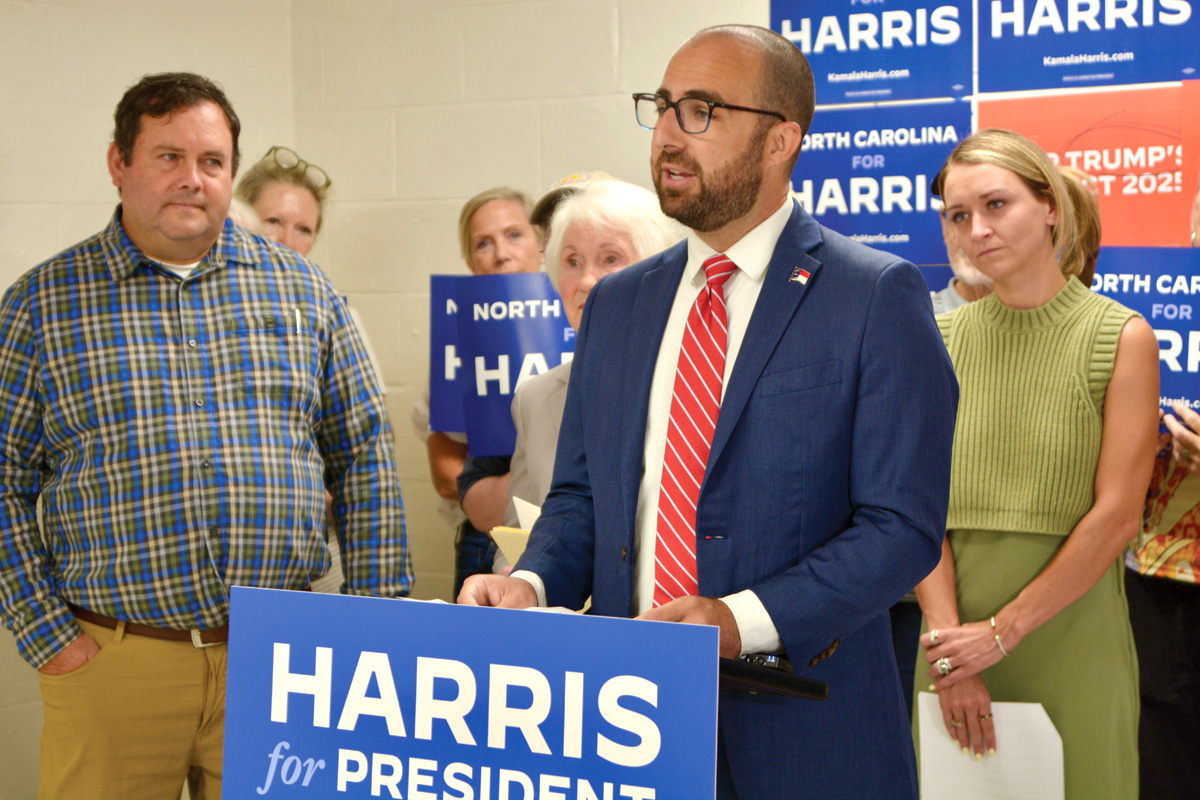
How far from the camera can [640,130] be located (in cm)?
335

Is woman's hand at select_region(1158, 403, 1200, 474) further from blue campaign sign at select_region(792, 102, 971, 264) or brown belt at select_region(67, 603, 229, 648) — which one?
brown belt at select_region(67, 603, 229, 648)

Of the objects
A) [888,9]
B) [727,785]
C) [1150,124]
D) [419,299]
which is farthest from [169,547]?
[1150,124]

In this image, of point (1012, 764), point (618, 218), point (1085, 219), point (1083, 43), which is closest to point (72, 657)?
point (618, 218)

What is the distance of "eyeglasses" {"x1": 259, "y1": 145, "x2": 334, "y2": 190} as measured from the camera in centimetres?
323

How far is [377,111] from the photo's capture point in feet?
12.1

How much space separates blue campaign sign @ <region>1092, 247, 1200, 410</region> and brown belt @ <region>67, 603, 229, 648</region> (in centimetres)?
221

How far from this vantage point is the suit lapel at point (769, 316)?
1387 millimetres

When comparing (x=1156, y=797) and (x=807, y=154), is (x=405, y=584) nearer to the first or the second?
(x=807, y=154)

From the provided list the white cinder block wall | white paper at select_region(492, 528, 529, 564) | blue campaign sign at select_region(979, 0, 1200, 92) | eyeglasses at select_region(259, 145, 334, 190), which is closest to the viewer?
white paper at select_region(492, 528, 529, 564)

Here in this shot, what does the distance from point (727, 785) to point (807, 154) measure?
6.60 feet

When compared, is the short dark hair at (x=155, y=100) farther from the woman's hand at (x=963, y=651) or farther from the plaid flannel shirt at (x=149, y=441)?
the woman's hand at (x=963, y=651)

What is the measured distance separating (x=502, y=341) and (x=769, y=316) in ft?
4.46

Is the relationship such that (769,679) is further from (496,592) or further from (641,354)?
(641,354)

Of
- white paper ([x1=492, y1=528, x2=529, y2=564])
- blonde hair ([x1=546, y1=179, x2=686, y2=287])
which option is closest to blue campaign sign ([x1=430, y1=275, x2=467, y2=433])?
blonde hair ([x1=546, y1=179, x2=686, y2=287])
